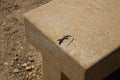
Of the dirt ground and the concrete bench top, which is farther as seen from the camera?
the dirt ground

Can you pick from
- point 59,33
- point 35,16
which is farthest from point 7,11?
point 59,33

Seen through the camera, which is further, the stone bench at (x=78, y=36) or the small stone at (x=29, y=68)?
the small stone at (x=29, y=68)

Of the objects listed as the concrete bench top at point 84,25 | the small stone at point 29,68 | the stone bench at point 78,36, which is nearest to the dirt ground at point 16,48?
the small stone at point 29,68

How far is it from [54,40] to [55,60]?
0.46ft

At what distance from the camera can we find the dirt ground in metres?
2.75

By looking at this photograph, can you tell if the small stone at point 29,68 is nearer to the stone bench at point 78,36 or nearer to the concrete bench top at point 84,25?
the stone bench at point 78,36

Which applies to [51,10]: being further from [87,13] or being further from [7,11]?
[7,11]

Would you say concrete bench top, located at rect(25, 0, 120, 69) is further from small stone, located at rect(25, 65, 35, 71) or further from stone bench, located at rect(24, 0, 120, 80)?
small stone, located at rect(25, 65, 35, 71)

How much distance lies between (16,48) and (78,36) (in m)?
1.16

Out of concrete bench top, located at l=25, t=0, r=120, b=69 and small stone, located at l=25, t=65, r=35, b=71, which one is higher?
concrete bench top, located at l=25, t=0, r=120, b=69

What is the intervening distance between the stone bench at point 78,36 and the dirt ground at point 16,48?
56 cm

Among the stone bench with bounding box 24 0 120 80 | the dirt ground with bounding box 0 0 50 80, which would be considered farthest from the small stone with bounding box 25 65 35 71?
the stone bench with bounding box 24 0 120 80

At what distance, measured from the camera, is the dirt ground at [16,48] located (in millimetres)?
2746

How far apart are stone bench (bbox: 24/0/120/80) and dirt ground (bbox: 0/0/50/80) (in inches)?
22.0
